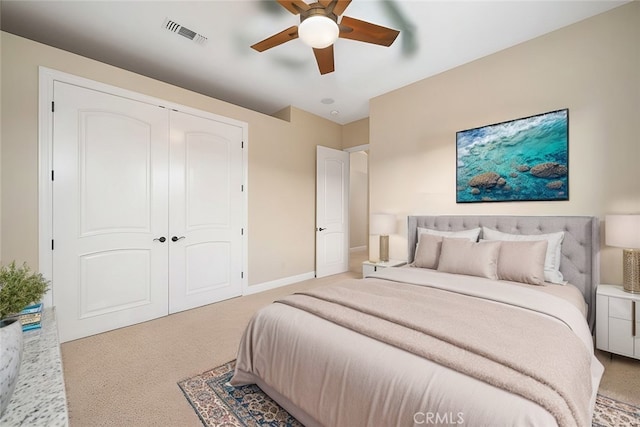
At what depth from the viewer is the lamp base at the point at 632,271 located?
201 cm

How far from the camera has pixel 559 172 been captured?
2488 mm

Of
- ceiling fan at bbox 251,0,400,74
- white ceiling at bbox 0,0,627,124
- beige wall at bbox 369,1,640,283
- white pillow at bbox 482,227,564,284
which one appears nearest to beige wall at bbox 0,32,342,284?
white ceiling at bbox 0,0,627,124

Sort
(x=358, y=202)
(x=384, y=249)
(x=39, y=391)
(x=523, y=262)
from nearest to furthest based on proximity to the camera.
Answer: (x=39, y=391) → (x=523, y=262) → (x=384, y=249) → (x=358, y=202)

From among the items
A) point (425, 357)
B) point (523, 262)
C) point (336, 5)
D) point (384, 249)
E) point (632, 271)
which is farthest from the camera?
point (384, 249)

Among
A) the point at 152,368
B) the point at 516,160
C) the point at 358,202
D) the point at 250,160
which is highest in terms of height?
the point at 250,160

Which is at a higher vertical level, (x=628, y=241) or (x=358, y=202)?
(x=358, y=202)

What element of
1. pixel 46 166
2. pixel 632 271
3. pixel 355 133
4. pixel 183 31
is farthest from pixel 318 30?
pixel 355 133

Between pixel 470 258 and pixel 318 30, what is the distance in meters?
2.14

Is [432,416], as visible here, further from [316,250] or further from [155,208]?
[316,250]

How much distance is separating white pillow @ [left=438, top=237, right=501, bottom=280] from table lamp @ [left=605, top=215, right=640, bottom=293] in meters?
0.75

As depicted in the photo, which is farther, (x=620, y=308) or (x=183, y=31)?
(x=183, y=31)

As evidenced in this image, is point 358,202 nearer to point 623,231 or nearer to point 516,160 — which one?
point 516,160

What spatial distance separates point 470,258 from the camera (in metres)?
2.35

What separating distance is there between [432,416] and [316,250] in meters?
3.78
